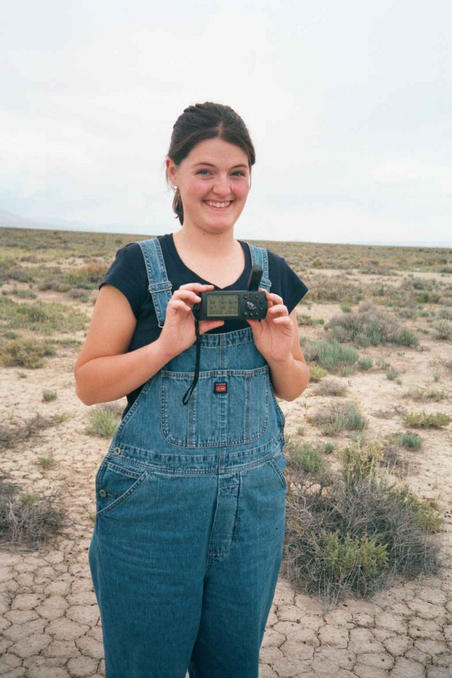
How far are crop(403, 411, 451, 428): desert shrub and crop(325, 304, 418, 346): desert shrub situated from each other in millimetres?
4105

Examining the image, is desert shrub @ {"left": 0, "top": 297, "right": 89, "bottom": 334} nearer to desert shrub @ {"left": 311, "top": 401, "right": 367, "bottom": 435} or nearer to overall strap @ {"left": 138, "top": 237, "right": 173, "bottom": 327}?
desert shrub @ {"left": 311, "top": 401, "right": 367, "bottom": 435}

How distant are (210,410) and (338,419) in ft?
16.9

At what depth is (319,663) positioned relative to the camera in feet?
9.87

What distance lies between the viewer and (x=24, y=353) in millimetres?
8578

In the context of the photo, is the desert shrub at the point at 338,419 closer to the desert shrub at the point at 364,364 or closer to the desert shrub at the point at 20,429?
the desert shrub at the point at 364,364

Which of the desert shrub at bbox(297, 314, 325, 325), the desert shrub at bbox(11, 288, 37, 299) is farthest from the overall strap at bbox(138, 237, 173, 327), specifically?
the desert shrub at bbox(11, 288, 37, 299)

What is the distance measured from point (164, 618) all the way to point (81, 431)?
486 cm

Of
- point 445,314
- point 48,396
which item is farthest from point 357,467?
point 445,314

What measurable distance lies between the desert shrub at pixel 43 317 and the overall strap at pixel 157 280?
32.0 ft

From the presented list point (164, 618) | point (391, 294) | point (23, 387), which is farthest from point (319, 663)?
point (391, 294)

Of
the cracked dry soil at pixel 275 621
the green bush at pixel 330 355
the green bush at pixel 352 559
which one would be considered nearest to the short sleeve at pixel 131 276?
the cracked dry soil at pixel 275 621

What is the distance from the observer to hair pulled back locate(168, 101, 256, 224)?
157 cm

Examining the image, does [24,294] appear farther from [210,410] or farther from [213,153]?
[210,410]

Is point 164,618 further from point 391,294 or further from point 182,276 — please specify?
point 391,294
